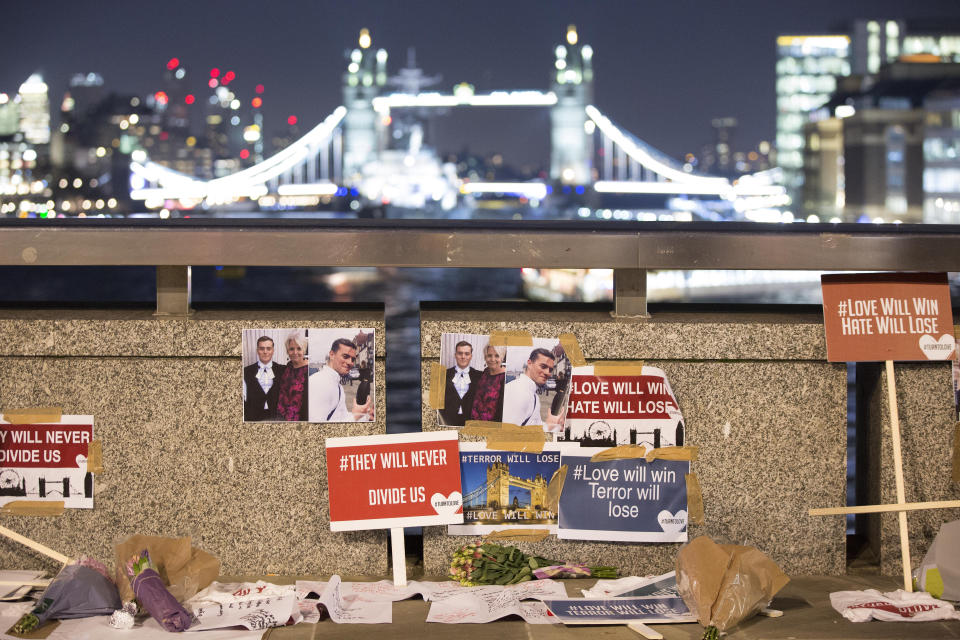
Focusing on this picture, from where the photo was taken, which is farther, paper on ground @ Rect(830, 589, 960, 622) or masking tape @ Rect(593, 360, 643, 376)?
masking tape @ Rect(593, 360, 643, 376)

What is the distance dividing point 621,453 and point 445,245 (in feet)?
2.68

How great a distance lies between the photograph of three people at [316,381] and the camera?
10.6 ft

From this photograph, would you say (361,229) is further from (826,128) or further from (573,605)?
(826,128)

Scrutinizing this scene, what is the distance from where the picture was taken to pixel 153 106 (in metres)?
113

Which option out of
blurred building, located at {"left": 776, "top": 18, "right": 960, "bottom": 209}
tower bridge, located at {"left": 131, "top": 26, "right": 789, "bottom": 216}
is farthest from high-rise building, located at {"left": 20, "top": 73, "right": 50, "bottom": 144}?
blurred building, located at {"left": 776, "top": 18, "right": 960, "bottom": 209}

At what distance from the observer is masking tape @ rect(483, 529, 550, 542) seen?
10.6 feet

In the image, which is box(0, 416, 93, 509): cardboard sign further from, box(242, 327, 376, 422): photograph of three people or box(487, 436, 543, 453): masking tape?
box(487, 436, 543, 453): masking tape

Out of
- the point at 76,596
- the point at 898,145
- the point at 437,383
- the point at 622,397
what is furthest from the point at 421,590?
the point at 898,145

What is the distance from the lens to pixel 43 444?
3258 mm

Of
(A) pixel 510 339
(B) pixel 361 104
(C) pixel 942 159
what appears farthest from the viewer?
(B) pixel 361 104

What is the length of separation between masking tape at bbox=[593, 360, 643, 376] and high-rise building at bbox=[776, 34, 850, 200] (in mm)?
100180

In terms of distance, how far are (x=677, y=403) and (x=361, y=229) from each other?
1.07 m

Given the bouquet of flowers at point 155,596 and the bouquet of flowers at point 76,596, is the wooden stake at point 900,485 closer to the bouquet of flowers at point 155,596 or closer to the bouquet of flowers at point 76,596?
the bouquet of flowers at point 155,596

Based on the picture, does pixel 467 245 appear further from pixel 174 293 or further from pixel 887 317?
pixel 887 317
